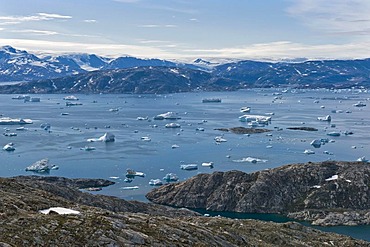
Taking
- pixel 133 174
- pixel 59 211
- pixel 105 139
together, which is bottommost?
pixel 133 174

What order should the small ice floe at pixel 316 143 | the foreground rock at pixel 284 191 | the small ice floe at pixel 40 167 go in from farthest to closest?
the small ice floe at pixel 316 143 → the small ice floe at pixel 40 167 → the foreground rock at pixel 284 191

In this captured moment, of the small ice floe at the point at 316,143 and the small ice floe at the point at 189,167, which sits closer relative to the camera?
the small ice floe at the point at 189,167

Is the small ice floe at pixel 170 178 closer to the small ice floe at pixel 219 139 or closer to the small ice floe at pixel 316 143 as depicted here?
the small ice floe at pixel 219 139

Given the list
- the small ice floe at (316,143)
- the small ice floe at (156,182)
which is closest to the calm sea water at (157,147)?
Result: the small ice floe at (156,182)

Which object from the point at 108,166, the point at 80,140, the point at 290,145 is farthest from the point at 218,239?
the point at 80,140

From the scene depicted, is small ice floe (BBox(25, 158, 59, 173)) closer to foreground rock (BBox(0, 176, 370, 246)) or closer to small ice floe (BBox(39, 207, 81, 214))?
foreground rock (BBox(0, 176, 370, 246))

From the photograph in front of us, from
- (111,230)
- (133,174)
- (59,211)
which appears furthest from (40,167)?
(111,230)

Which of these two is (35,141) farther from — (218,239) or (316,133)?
(218,239)

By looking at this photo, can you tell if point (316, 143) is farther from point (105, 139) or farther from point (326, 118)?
point (105, 139)
